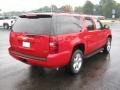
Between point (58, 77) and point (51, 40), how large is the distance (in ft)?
4.06

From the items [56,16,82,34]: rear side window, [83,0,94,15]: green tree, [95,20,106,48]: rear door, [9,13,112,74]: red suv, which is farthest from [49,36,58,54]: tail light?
[83,0,94,15]: green tree

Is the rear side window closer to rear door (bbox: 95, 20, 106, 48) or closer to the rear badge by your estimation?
the rear badge

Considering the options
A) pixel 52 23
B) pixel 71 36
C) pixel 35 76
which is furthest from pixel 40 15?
pixel 35 76

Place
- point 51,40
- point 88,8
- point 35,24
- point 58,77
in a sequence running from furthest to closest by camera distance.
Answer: point 88,8, point 58,77, point 35,24, point 51,40

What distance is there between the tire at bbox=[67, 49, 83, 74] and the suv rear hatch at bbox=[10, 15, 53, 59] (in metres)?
1.02

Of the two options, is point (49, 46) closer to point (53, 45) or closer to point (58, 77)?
point (53, 45)

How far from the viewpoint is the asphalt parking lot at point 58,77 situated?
5.76 meters

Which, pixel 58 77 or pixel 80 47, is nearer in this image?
pixel 58 77

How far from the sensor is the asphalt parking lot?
5.76m

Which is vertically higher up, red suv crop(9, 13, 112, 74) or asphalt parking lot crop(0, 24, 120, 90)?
red suv crop(9, 13, 112, 74)

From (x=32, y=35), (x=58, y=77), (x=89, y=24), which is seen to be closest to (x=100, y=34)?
(x=89, y=24)

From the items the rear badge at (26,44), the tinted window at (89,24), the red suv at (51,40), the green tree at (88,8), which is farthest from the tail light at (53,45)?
the green tree at (88,8)

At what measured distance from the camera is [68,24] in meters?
6.53

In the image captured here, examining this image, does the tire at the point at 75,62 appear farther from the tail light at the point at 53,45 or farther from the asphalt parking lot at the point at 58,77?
the tail light at the point at 53,45
